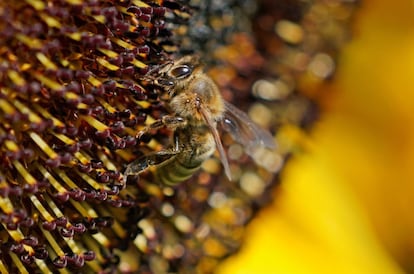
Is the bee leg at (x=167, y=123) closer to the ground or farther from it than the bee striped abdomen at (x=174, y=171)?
farther from it

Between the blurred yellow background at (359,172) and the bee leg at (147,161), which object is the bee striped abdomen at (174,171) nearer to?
the bee leg at (147,161)

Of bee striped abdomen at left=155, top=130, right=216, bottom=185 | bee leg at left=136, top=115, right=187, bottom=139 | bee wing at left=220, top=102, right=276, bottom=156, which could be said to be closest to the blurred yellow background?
bee wing at left=220, top=102, right=276, bottom=156

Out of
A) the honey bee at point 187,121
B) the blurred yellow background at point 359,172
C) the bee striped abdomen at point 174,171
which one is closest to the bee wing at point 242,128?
the honey bee at point 187,121

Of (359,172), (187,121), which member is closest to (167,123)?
(187,121)

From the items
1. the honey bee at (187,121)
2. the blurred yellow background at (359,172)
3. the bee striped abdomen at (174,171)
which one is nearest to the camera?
the honey bee at (187,121)

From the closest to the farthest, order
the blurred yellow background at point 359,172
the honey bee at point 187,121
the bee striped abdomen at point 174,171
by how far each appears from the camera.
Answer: the honey bee at point 187,121
the bee striped abdomen at point 174,171
the blurred yellow background at point 359,172

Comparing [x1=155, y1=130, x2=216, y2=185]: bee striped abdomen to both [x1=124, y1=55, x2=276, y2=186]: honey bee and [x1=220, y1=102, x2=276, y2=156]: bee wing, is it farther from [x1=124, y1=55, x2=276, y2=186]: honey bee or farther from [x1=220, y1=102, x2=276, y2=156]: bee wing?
[x1=220, y1=102, x2=276, y2=156]: bee wing

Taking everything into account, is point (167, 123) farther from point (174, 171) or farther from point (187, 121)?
point (174, 171)
